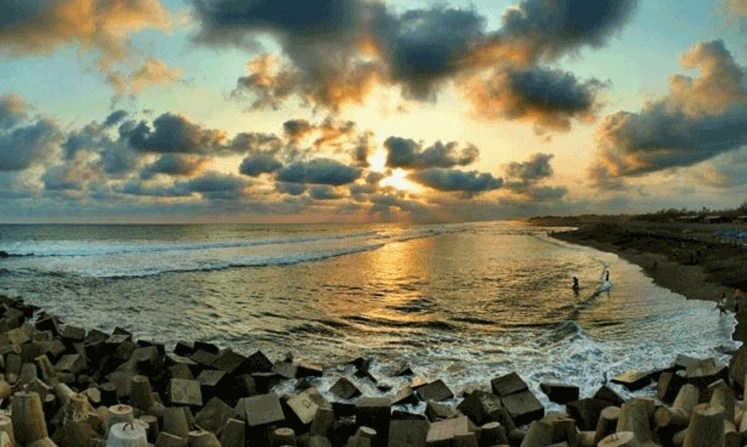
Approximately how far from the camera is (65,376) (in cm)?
973

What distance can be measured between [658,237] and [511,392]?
49.6 metres

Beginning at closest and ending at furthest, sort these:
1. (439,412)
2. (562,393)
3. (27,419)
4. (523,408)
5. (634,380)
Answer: (27,419) → (439,412) → (523,408) → (562,393) → (634,380)

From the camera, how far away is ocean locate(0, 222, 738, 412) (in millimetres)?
12484

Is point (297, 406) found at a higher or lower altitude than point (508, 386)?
higher

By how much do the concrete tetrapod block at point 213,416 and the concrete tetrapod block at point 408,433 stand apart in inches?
96.0

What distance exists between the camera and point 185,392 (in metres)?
8.42

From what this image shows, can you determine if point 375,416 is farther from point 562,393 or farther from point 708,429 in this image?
point 708,429

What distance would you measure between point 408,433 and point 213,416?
2.85 meters

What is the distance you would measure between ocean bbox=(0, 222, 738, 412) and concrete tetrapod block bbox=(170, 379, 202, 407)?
8.64ft

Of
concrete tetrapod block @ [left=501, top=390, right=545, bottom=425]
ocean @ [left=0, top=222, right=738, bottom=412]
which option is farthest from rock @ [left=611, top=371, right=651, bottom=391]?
concrete tetrapod block @ [left=501, top=390, right=545, bottom=425]

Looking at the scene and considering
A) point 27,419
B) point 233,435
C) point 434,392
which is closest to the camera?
point 27,419

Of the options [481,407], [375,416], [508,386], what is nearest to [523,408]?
[508,386]

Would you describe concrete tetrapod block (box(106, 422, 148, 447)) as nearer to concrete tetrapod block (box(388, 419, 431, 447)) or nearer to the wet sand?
concrete tetrapod block (box(388, 419, 431, 447))

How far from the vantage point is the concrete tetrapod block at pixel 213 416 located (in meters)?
7.40
